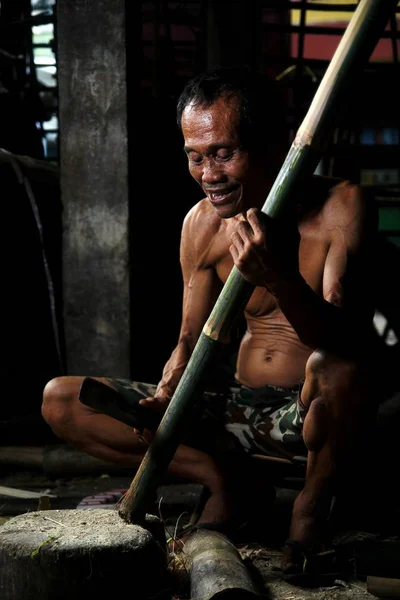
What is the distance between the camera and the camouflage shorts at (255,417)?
367cm

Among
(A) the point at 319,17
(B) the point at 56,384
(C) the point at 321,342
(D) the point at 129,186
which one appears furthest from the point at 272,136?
(A) the point at 319,17

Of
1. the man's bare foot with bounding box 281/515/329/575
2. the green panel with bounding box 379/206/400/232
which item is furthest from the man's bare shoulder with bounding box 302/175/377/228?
the green panel with bounding box 379/206/400/232

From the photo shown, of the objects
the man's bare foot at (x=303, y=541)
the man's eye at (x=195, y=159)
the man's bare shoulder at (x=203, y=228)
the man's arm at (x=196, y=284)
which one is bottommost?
the man's bare foot at (x=303, y=541)

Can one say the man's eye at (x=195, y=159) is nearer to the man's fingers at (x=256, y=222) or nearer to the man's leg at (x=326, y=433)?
the man's fingers at (x=256, y=222)

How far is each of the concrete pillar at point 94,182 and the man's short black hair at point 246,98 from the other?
72.1 inches

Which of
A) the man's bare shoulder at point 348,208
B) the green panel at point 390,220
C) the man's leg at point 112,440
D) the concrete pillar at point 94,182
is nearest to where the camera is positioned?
the man's bare shoulder at point 348,208

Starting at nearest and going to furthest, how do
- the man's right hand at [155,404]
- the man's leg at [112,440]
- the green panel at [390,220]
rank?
1. the man's right hand at [155,404]
2. the man's leg at [112,440]
3. the green panel at [390,220]

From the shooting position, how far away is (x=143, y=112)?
5590mm

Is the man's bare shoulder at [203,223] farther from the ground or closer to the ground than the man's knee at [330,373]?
farther from the ground

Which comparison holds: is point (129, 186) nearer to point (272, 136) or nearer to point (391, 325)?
point (272, 136)

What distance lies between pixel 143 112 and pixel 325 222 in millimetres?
2398

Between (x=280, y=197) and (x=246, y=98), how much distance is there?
88 cm

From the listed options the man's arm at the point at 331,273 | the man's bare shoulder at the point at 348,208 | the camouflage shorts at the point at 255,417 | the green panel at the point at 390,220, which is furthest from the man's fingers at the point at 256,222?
the green panel at the point at 390,220

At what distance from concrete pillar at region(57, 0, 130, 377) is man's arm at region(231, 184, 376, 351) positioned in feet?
6.67
